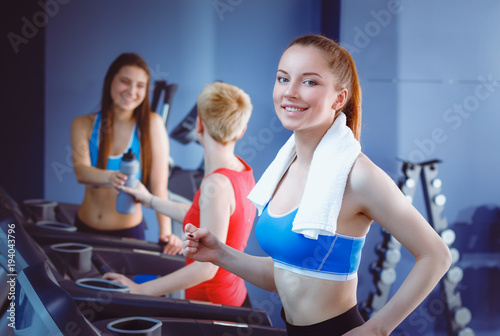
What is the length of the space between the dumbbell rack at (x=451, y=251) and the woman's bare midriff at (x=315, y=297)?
6.09 ft

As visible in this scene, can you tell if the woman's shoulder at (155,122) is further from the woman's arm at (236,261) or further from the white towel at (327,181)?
the white towel at (327,181)

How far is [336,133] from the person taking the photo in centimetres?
118

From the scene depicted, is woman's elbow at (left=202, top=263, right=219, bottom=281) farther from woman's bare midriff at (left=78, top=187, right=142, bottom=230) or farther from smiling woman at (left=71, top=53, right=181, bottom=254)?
woman's bare midriff at (left=78, top=187, right=142, bottom=230)

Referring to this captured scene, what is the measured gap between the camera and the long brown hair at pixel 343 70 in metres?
1.19

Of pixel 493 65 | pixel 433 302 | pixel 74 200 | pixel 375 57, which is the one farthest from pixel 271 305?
pixel 493 65

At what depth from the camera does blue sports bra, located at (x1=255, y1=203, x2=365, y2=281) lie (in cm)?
111

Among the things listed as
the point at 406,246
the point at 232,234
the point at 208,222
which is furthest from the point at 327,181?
the point at 232,234

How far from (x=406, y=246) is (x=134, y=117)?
198cm

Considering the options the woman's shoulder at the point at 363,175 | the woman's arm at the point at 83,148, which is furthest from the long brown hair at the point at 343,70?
the woman's arm at the point at 83,148

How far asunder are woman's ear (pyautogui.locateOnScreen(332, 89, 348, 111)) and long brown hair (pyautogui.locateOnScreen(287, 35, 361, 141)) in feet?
0.04

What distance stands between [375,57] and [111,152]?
160 cm

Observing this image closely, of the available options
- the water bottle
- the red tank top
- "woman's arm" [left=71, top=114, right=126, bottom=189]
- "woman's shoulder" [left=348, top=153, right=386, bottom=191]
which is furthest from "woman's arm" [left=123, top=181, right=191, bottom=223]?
"woman's shoulder" [left=348, top=153, right=386, bottom=191]

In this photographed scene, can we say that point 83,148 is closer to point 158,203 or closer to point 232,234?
point 158,203

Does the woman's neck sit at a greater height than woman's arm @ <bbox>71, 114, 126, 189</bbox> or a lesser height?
greater
